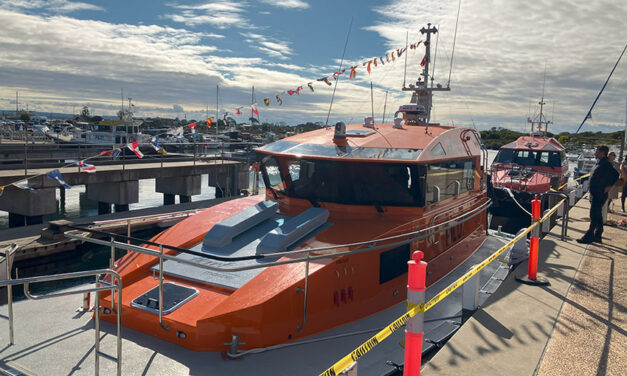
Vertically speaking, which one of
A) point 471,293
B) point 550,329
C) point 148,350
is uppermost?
point 471,293

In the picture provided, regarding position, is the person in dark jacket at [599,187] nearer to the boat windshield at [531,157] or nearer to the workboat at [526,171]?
the workboat at [526,171]

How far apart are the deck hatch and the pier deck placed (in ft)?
8.10

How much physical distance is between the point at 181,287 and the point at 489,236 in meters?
7.52

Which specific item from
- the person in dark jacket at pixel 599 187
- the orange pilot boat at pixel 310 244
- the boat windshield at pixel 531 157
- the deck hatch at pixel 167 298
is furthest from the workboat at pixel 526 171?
the deck hatch at pixel 167 298

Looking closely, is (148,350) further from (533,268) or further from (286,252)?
(533,268)

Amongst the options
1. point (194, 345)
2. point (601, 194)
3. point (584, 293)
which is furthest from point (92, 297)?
point (601, 194)

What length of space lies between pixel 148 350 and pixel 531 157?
56.5ft

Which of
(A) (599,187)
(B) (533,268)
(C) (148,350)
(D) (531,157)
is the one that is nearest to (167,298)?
(C) (148,350)

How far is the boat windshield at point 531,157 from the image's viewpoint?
17.3 meters

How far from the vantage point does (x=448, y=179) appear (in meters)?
6.91

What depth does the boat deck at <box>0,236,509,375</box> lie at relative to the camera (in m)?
3.94

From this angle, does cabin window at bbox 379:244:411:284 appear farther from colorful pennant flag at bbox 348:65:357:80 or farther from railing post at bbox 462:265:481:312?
colorful pennant flag at bbox 348:65:357:80

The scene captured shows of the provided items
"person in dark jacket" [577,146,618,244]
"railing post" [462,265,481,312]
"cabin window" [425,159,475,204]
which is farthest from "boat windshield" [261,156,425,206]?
"person in dark jacket" [577,146,618,244]

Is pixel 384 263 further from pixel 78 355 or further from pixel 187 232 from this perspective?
pixel 78 355
